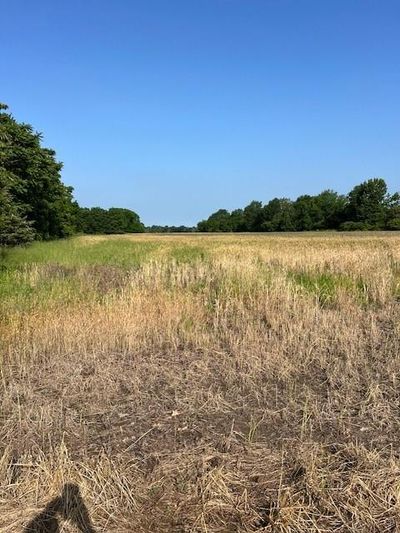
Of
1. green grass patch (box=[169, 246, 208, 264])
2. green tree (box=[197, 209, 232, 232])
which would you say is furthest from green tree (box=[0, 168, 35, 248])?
green tree (box=[197, 209, 232, 232])

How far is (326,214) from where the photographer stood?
120 m

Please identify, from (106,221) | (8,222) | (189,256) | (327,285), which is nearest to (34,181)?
(8,222)

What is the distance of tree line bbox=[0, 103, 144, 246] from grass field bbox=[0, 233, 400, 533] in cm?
1258

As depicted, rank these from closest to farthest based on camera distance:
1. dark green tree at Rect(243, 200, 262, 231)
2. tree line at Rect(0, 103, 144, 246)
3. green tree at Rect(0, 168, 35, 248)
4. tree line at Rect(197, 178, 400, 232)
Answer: green tree at Rect(0, 168, 35, 248) < tree line at Rect(0, 103, 144, 246) < tree line at Rect(197, 178, 400, 232) < dark green tree at Rect(243, 200, 262, 231)

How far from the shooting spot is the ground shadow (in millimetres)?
2857

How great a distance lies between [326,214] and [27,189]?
93.7m

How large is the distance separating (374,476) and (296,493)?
0.56 meters

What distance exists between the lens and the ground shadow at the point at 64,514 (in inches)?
112

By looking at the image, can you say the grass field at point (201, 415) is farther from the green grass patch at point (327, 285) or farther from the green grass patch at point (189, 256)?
the green grass patch at point (189, 256)

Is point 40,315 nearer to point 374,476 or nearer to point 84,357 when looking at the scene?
point 84,357

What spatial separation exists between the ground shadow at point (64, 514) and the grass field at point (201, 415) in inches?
0.4

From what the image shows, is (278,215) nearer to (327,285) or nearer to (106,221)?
(106,221)

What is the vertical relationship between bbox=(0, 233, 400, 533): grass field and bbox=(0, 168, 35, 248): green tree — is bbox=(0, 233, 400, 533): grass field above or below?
below

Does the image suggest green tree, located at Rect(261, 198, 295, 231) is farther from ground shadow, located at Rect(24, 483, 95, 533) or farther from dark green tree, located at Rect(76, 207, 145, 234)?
ground shadow, located at Rect(24, 483, 95, 533)
